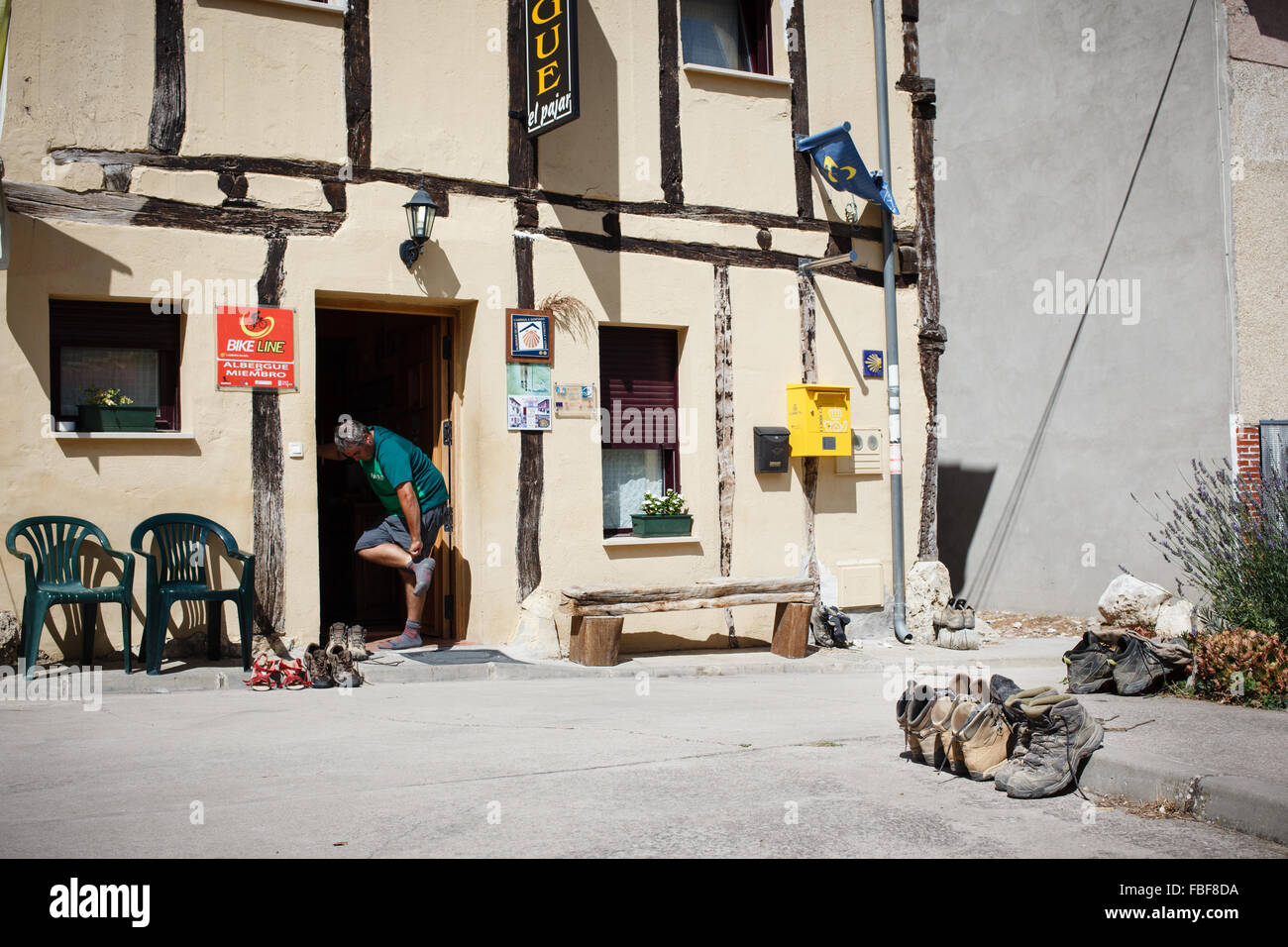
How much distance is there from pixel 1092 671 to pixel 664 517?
14.3 ft

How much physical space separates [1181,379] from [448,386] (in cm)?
821

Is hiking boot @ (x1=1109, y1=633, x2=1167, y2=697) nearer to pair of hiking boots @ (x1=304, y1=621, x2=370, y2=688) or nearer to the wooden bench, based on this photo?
the wooden bench

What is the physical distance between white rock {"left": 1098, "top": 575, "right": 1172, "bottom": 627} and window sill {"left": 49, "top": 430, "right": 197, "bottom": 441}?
744 cm

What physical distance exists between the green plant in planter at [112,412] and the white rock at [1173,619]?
25.7 feet

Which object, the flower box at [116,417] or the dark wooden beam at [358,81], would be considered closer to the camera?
the flower box at [116,417]

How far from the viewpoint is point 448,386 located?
1059 cm

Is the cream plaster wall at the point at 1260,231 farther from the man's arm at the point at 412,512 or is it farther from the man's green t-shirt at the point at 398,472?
the man's arm at the point at 412,512

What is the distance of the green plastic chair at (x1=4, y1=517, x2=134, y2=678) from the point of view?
809 cm

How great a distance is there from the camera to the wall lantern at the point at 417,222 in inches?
374

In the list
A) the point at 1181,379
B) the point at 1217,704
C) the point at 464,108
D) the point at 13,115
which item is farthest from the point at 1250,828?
the point at 1181,379

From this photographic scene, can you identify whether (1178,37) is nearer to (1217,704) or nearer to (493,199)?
(493,199)

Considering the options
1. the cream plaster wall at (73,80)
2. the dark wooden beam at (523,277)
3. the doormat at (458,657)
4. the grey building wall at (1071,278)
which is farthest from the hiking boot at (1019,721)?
the grey building wall at (1071,278)

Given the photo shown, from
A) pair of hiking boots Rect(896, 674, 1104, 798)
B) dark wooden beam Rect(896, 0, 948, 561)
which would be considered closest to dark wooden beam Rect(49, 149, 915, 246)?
dark wooden beam Rect(896, 0, 948, 561)

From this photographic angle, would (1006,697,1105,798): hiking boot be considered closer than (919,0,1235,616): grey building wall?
Yes
